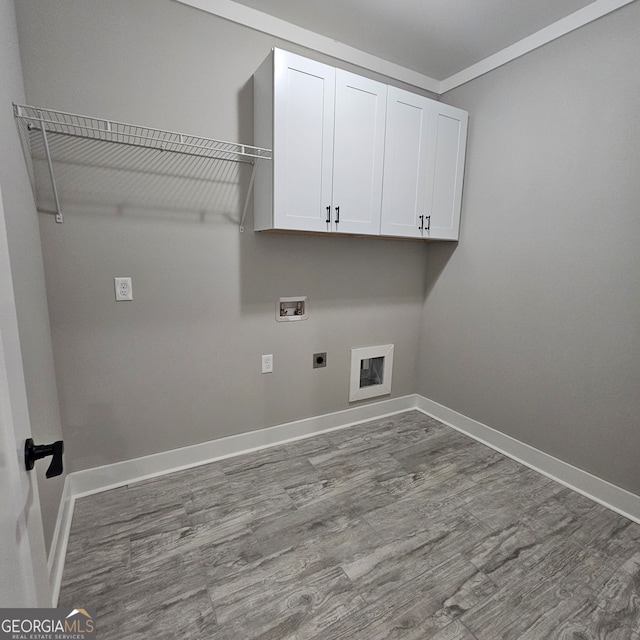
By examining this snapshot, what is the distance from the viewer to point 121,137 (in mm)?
1723

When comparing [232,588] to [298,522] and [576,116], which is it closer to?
[298,522]

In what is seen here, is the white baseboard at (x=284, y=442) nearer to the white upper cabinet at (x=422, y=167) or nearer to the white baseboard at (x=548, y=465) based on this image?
the white baseboard at (x=548, y=465)

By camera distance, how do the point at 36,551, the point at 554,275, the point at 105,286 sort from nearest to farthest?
the point at 36,551
the point at 105,286
the point at 554,275

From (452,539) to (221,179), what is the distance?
7.23 feet

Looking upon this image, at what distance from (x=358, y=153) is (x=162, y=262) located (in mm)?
1274

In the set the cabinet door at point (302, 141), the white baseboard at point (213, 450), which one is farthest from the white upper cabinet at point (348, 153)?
the white baseboard at point (213, 450)

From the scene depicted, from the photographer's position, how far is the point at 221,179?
78.3 inches

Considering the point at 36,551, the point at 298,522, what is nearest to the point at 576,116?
the point at 298,522

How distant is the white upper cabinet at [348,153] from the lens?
182 centimetres

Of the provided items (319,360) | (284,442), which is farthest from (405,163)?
(284,442)

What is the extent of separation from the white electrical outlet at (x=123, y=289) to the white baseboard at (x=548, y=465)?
2.37 m

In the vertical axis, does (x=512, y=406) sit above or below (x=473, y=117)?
below

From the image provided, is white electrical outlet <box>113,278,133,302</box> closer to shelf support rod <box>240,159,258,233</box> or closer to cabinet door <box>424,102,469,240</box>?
shelf support rod <box>240,159,258,233</box>

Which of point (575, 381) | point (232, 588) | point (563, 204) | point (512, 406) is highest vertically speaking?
point (563, 204)
